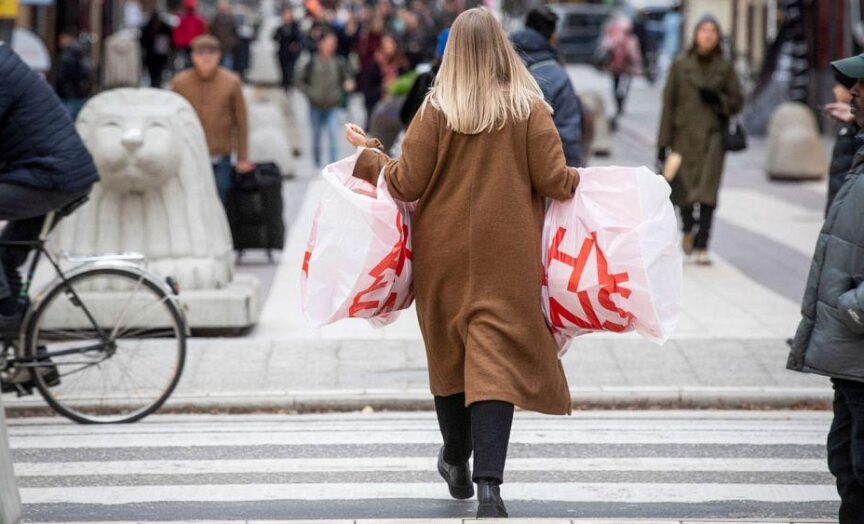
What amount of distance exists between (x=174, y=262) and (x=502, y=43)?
4872 mm

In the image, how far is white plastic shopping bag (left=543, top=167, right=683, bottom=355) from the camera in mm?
5449

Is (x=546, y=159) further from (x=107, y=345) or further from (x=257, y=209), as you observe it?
(x=257, y=209)

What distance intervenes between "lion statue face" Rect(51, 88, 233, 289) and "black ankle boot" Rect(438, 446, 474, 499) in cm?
412

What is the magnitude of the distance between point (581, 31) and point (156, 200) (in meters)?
33.3

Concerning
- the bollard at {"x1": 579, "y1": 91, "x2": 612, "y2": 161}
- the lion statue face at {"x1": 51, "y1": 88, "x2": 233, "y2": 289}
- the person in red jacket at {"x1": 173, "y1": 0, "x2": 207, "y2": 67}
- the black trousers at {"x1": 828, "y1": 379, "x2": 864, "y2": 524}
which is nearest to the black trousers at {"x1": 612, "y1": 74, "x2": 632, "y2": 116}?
the bollard at {"x1": 579, "y1": 91, "x2": 612, "y2": 161}

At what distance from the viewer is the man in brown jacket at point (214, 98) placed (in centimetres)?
1234

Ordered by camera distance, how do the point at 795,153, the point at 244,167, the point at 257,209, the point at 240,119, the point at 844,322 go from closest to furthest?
the point at 844,322 < the point at 240,119 < the point at 244,167 < the point at 257,209 < the point at 795,153

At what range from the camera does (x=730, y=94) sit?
1257 centimetres

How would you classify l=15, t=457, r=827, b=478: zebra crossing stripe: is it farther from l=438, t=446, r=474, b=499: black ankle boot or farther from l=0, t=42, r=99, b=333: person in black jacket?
l=0, t=42, r=99, b=333: person in black jacket

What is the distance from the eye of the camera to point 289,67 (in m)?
30.7

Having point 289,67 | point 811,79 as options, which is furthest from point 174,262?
point 289,67

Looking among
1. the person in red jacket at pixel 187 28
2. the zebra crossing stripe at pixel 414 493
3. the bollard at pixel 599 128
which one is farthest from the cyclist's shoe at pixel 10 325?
the person in red jacket at pixel 187 28

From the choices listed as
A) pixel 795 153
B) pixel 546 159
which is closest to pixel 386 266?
pixel 546 159

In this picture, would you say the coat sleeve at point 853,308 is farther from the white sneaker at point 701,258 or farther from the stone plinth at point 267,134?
the stone plinth at point 267,134
